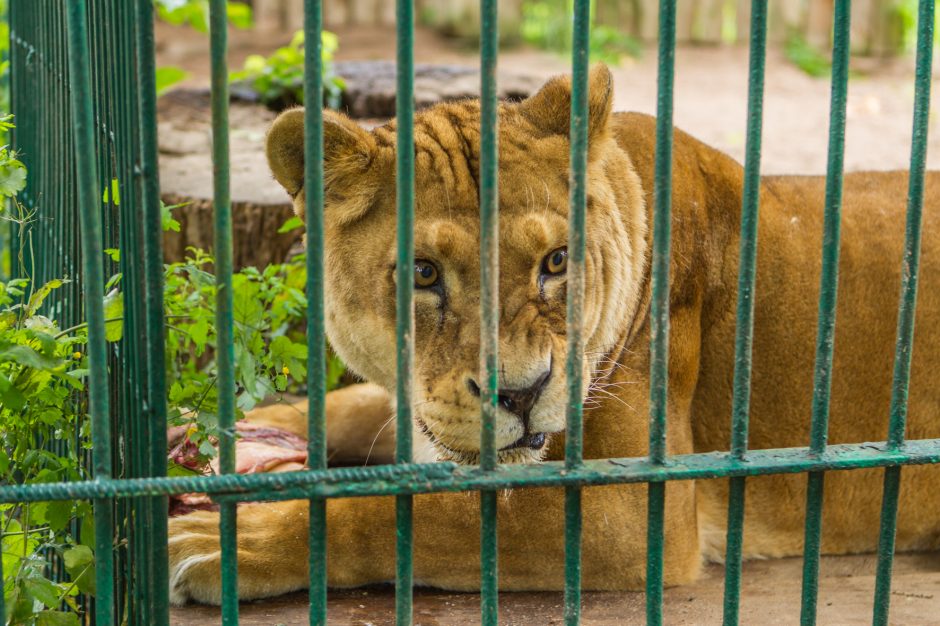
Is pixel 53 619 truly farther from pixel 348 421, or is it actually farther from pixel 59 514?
pixel 348 421

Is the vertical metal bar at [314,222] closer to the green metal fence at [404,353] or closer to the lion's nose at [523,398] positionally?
the green metal fence at [404,353]

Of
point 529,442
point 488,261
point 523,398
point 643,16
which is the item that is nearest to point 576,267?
point 488,261

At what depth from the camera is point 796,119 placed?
10.1 meters

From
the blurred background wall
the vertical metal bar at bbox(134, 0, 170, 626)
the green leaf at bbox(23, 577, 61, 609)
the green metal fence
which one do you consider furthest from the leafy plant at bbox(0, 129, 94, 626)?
the blurred background wall

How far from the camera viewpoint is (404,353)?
225 centimetres

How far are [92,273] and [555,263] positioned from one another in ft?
4.45

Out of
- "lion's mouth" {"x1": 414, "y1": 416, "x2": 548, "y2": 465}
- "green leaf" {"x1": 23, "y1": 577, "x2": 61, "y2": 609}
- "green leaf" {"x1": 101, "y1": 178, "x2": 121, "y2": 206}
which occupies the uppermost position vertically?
"green leaf" {"x1": 101, "y1": 178, "x2": 121, "y2": 206}

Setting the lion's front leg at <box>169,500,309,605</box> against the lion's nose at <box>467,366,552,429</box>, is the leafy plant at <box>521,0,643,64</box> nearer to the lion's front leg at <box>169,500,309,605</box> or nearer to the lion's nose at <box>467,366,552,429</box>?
the lion's front leg at <box>169,500,309,605</box>

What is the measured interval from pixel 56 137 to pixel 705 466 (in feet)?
8.45

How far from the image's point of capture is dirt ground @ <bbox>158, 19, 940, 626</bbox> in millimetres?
3238

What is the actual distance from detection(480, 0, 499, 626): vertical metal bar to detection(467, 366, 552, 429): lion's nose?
47 cm

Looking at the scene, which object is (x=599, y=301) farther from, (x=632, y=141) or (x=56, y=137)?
(x=56, y=137)

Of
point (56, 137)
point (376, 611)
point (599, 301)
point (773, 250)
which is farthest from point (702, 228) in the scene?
point (56, 137)

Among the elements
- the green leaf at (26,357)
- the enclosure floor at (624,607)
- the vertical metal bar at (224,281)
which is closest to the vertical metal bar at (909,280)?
the enclosure floor at (624,607)
